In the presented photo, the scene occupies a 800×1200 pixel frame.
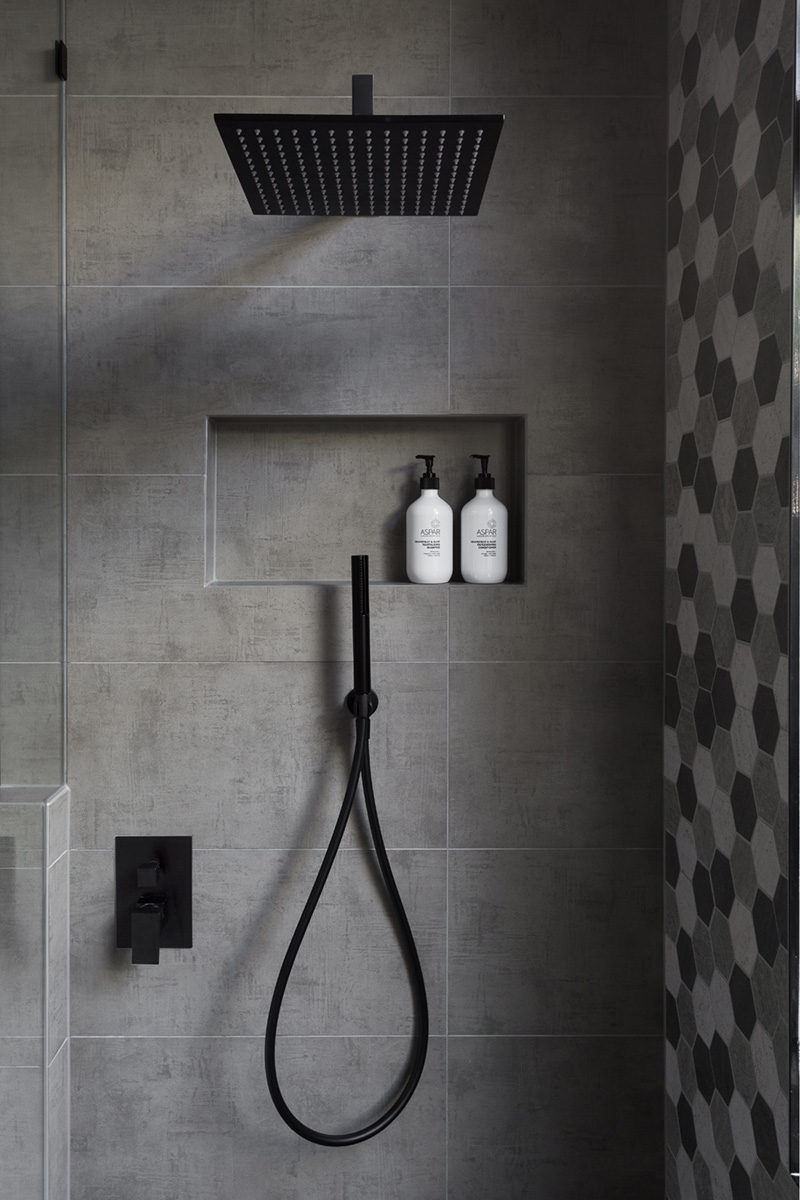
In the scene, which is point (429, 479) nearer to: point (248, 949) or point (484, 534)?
point (484, 534)

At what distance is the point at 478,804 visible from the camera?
57.1 inches

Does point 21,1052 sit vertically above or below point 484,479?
below

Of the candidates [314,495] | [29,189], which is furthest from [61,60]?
[314,495]

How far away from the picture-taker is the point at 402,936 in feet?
4.73

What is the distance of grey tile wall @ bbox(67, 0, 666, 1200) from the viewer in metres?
1.42

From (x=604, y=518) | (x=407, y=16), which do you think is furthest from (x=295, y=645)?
(x=407, y=16)

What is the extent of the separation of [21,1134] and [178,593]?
804mm

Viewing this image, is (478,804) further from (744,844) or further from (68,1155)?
(68,1155)

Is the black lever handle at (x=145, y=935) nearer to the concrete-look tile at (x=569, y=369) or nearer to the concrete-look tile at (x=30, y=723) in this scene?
the concrete-look tile at (x=30, y=723)

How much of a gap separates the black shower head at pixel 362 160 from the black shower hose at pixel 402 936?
2.33ft

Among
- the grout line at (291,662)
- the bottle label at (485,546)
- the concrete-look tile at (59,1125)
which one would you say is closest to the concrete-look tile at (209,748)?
the grout line at (291,662)

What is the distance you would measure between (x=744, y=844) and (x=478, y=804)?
0.44 metres

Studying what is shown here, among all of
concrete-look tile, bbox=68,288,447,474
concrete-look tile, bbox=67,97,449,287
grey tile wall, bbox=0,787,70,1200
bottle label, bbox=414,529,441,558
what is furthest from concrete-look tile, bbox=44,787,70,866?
concrete-look tile, bbox=67,97,449,287

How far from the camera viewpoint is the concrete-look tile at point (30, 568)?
1.31m
